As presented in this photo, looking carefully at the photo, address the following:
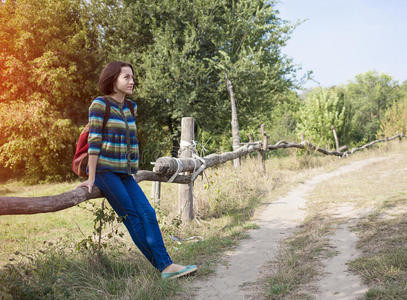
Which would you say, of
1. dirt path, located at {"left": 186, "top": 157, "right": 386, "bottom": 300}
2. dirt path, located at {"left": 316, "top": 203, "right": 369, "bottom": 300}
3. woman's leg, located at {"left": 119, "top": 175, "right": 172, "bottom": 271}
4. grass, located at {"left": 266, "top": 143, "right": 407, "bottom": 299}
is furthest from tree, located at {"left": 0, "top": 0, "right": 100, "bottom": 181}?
dirt path, located at {"left": 316, "top": 203, "right": 369, "bottom": 300}

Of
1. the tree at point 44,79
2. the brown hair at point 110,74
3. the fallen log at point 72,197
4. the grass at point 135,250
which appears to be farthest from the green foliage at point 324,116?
the brown hair at point 110,74

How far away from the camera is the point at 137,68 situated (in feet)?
49.4

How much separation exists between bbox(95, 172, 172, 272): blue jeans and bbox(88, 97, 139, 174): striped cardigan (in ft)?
0.37

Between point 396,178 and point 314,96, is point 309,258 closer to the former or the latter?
point 396,178

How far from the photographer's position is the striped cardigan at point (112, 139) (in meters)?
2.97

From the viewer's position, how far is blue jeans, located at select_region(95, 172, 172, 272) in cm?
309

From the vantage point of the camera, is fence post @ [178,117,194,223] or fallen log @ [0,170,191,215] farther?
fence post @ [178,117,194,223]

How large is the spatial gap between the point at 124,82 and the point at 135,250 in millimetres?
2148

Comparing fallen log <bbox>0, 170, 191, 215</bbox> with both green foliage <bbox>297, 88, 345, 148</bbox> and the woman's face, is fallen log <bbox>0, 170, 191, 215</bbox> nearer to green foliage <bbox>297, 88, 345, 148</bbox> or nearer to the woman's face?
the woman's face

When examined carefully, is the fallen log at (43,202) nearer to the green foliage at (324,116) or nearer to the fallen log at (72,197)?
the fallen log at (72,197)

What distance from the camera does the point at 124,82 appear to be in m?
3.22

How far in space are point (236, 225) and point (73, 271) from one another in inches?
116

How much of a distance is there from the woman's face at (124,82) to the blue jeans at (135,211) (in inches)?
32.0

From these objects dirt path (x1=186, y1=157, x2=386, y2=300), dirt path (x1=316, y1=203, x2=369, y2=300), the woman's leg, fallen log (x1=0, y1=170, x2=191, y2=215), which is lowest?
Result: dirt path (x1=186, y1=157, x2=386, y2=300)
